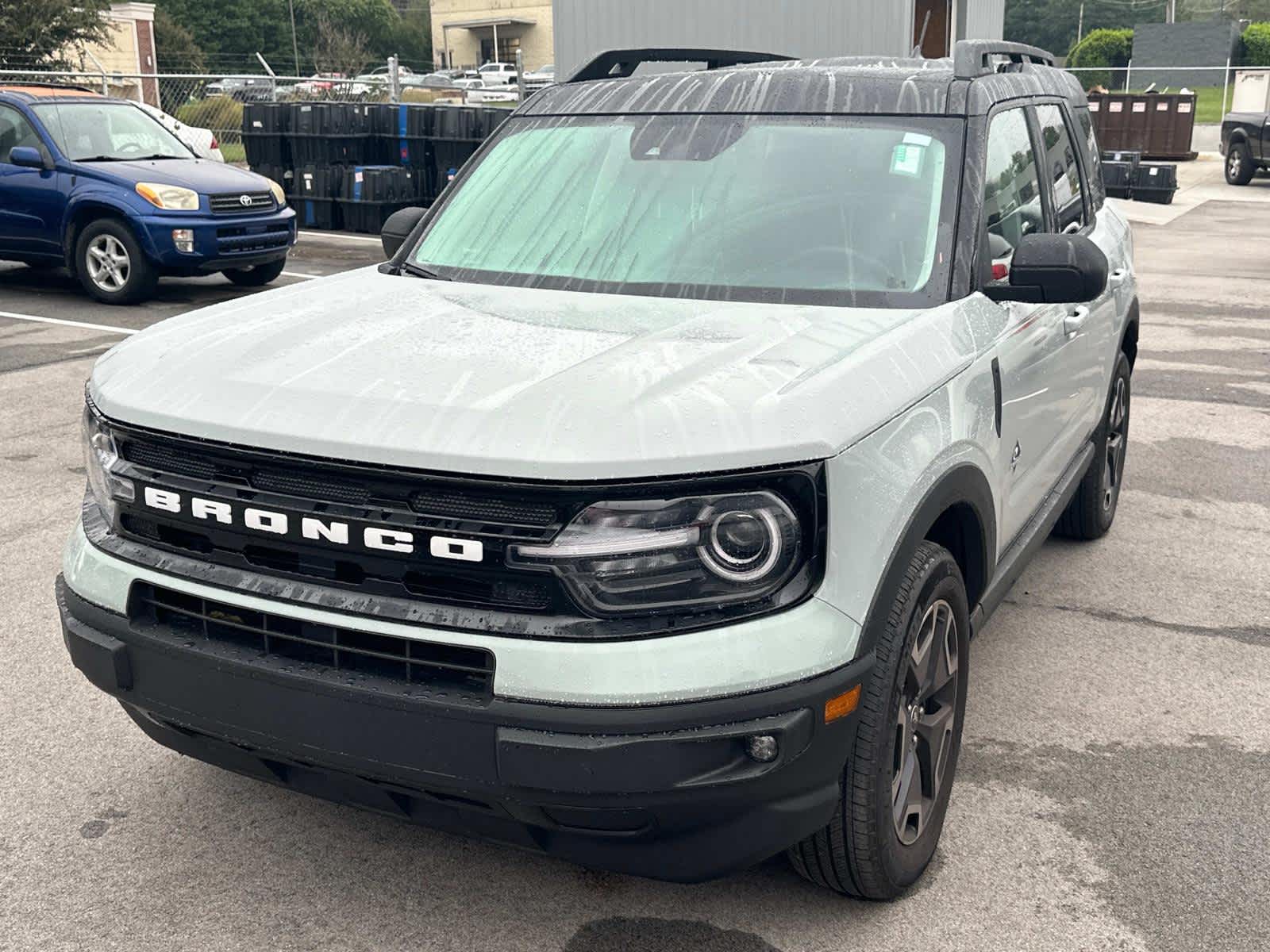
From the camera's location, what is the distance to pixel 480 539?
2371mm

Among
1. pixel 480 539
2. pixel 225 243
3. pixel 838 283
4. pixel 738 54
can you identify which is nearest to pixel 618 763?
pixel 480 539

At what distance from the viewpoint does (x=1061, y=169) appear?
454 cm

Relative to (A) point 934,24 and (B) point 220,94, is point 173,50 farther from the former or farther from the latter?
(A) point 934,24

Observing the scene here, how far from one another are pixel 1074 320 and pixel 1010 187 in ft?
1.79

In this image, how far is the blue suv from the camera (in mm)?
11008

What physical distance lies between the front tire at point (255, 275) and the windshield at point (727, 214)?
28.8 ft

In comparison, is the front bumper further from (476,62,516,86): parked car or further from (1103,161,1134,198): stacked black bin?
(476,62,516,86): parked car

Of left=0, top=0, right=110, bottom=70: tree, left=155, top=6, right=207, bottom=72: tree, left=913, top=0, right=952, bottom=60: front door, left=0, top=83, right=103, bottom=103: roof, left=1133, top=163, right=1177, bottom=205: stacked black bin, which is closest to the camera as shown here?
left=0, top=83, right=103, bottom=103: roof

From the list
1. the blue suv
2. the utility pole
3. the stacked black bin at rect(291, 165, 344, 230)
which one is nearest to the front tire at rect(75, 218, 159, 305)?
the blue suv

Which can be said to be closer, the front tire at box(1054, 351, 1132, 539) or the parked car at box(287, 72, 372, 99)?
the front tire at box(1054, 351, 1132, 539)

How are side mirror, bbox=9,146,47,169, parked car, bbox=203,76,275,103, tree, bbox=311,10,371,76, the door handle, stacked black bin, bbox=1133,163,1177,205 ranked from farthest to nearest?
tree, bbox=311,10,371,76
parked car, bbox=203,76,275,103
stacked black bin, bbox=1133,163,1177,205
side mirror, bbox=9,146,47,169
the door handle

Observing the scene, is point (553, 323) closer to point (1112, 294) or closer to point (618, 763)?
point (618, 763)

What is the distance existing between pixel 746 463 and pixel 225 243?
32.1ft

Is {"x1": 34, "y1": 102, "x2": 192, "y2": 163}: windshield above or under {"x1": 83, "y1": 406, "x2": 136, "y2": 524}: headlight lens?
above
